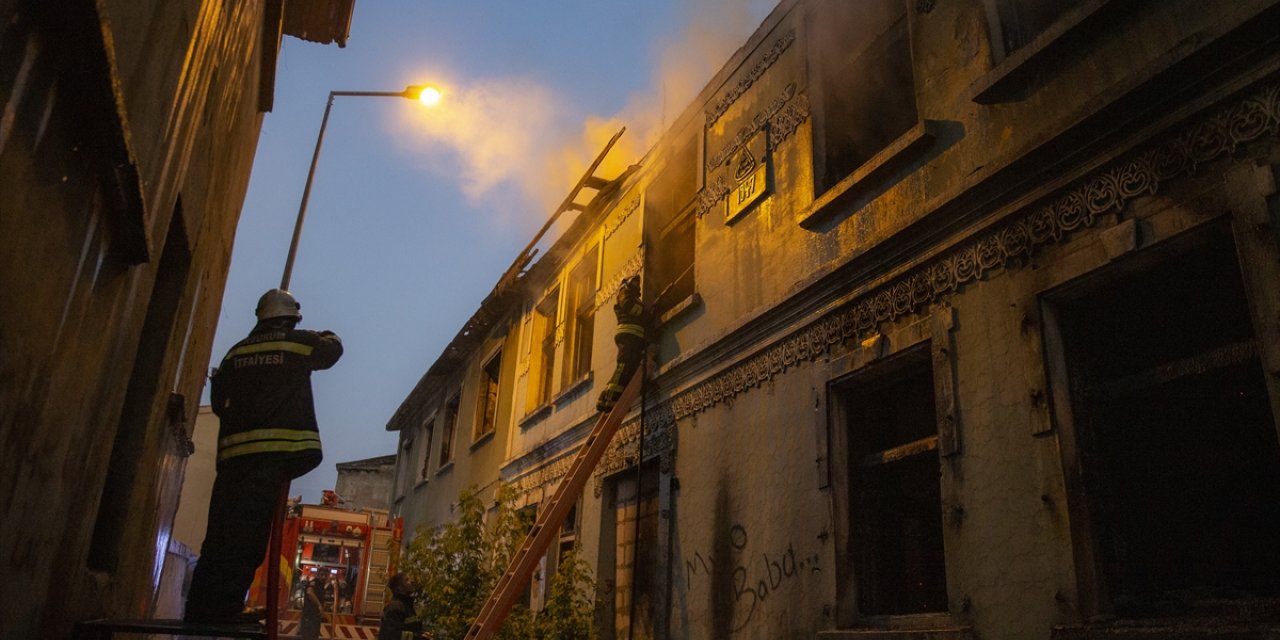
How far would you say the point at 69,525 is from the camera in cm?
343

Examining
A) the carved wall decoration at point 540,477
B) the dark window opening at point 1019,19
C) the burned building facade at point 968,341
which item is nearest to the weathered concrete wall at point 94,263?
the burned building facade at point 968,341

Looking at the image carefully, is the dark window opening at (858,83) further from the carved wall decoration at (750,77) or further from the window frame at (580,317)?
the window frame at (580,317)

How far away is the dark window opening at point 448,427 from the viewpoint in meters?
19.2

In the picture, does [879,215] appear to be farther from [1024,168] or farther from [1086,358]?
[1086,358]

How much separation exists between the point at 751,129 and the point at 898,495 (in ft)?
14.3

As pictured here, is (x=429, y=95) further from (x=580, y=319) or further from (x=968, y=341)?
(x=968, y=341)

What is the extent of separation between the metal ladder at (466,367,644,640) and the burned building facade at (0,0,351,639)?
354 cm

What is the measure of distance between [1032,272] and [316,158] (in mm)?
9593

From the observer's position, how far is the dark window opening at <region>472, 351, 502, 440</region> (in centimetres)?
1675

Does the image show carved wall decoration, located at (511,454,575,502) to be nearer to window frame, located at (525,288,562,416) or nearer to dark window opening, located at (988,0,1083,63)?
window frame, located at (525,288,562,416)

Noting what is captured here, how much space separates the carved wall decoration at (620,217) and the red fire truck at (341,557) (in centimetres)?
1233

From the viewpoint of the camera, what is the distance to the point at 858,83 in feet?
25.8

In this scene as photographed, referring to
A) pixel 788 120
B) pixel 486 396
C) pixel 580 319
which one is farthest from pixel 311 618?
pixel 788 120

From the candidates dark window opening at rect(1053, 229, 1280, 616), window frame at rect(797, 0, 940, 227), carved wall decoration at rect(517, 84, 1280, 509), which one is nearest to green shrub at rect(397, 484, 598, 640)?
carved wall decoration at rect(517, 84, 1280, 509)
